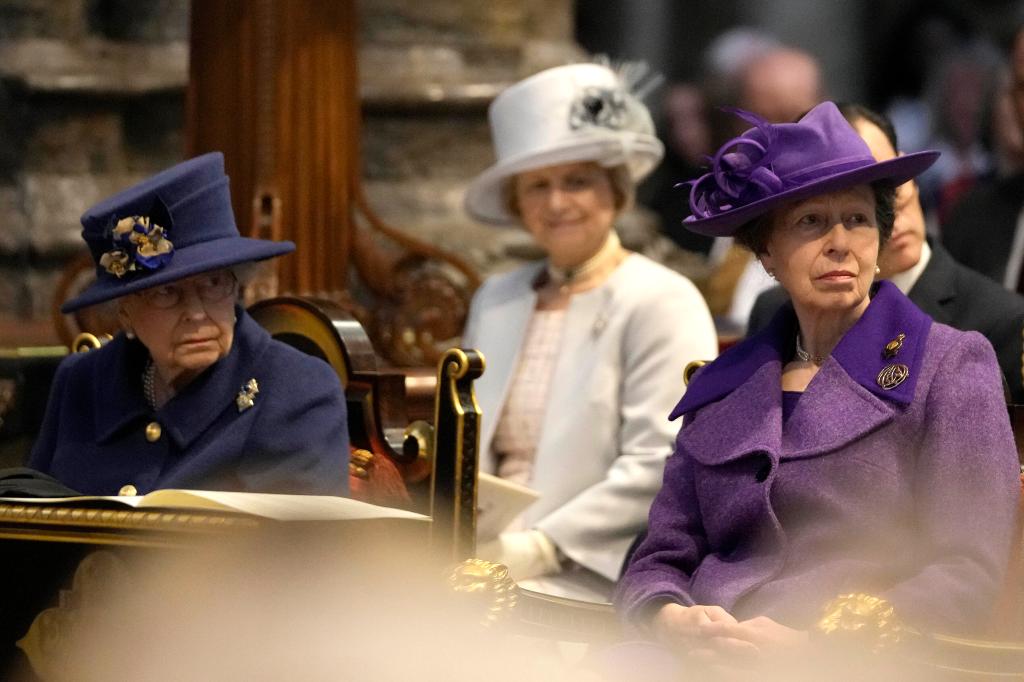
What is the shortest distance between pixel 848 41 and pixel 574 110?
543 centimetres

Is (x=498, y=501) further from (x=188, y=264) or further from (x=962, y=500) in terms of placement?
(x=962, y=500)

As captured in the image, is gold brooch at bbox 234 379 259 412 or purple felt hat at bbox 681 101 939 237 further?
gold brooch at bbox 234 379 259 412

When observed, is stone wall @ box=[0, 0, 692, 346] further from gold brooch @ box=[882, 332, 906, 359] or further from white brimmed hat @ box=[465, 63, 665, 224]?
gold brooch @ box=[882, 332, 906, 359]

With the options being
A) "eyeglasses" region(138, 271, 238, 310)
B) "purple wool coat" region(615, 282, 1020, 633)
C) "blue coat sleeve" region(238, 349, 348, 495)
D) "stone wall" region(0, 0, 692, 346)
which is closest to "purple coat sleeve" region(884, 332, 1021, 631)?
"purple wool coat" region(615, 282, 1020, 633)

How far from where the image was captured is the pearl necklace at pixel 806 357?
2.98 meters

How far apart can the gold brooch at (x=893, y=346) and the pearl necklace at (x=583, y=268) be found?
1.63 m

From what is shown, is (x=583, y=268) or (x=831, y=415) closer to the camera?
(x=831, y=415)

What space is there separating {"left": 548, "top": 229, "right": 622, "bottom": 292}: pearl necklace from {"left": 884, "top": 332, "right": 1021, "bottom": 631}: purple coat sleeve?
1.75 m

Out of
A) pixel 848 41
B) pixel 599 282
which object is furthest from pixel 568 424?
pixel 848 41

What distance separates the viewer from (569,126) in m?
4.41

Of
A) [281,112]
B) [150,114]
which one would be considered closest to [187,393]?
[281,112]

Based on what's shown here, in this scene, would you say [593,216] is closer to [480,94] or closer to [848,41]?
[480,94]

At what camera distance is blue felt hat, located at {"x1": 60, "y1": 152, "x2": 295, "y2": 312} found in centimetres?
319

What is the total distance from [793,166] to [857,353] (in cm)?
33
